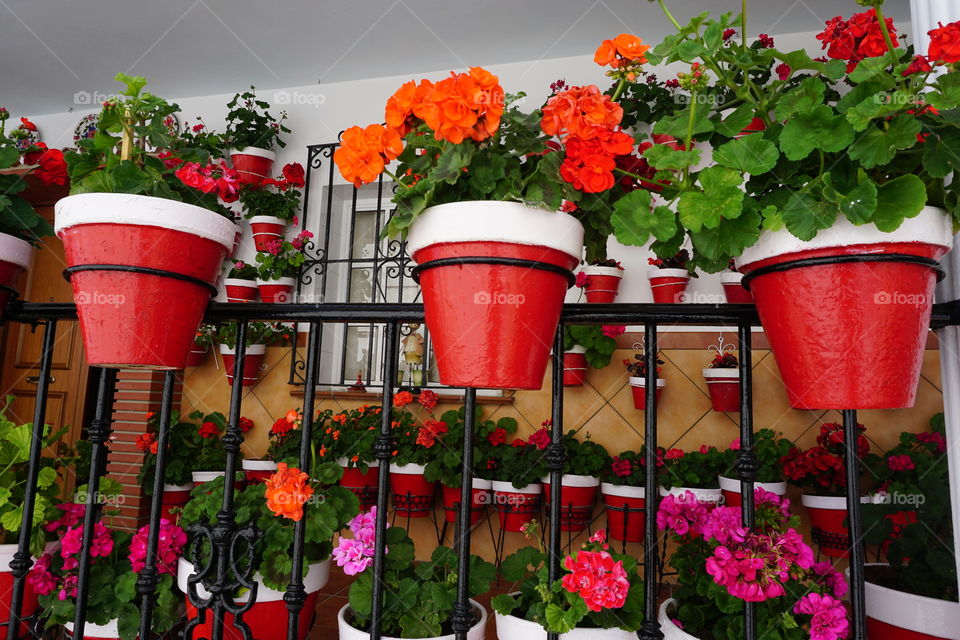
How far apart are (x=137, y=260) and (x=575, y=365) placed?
2.54m

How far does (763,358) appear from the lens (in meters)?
2.94

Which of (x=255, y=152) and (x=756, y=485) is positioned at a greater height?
(x=255, y=152)

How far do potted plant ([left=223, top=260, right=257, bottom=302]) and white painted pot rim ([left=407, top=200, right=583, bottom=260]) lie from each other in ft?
10.6

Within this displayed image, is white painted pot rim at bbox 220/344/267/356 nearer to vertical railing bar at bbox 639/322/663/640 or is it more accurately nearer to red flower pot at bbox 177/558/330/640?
red flower pot at bbox 177/558/330/640

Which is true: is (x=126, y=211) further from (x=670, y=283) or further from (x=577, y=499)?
(x=670, y=283)

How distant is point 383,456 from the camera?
0.88 metres

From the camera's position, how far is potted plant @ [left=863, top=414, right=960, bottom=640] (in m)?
1.17

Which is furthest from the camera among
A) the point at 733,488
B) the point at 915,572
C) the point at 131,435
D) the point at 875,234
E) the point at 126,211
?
the point at 131,435

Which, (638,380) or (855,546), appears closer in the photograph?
(855,546)

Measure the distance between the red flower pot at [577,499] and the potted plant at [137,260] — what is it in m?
2.19

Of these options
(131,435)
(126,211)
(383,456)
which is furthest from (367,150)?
(131,435)

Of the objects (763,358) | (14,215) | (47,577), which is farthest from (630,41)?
(763,358)

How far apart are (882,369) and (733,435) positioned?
2.55 m

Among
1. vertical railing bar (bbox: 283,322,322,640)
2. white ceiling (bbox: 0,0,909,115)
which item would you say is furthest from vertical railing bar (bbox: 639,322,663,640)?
white ceiling (bbox: 0,0,909,115)
